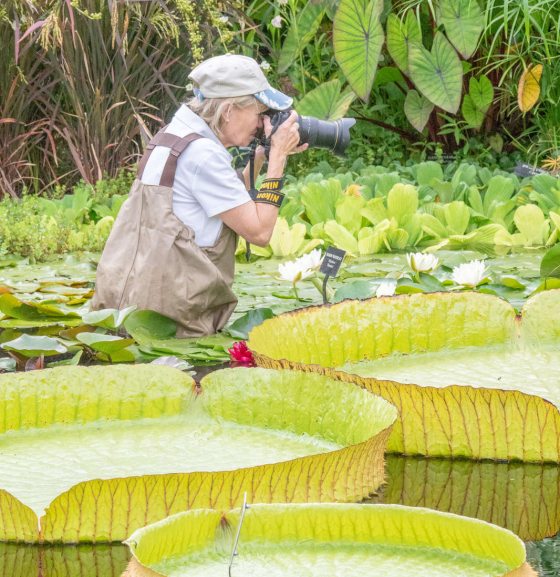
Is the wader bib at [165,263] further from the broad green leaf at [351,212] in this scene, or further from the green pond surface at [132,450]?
the broad green leaf at [351,212]

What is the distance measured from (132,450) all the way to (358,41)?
543 cm

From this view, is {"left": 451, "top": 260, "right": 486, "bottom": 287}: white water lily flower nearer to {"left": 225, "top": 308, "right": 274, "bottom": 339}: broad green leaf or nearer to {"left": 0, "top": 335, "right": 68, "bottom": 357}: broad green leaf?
{"left": 225, "top": 308, "right": 274, "bottom": 339}: broad green leaf

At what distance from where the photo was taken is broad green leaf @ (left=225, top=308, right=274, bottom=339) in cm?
322

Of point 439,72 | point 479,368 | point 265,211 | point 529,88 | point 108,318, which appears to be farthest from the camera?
point 439,72

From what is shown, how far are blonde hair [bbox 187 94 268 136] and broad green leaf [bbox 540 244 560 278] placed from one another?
3.31 ft

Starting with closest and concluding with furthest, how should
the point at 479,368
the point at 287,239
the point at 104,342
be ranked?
1. the point at 479,368
2. the point at 104,342
3. the point at 287,239

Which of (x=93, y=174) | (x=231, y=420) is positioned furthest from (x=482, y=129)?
(x=231, y=420)

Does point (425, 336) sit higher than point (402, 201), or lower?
higher

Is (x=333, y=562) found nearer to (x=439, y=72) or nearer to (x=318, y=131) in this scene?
(x=318, y=131)

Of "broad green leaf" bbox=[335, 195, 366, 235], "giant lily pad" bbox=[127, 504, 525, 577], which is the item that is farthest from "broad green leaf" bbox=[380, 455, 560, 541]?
"broad green leaf" bbox=[335, 195, 366, 235]

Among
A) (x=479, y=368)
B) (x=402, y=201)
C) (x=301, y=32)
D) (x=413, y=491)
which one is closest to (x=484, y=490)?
(x=413, y=491)

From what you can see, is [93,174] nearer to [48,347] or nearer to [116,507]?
[48,347]

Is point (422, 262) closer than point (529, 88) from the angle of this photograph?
Yes

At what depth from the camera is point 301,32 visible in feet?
25.0
